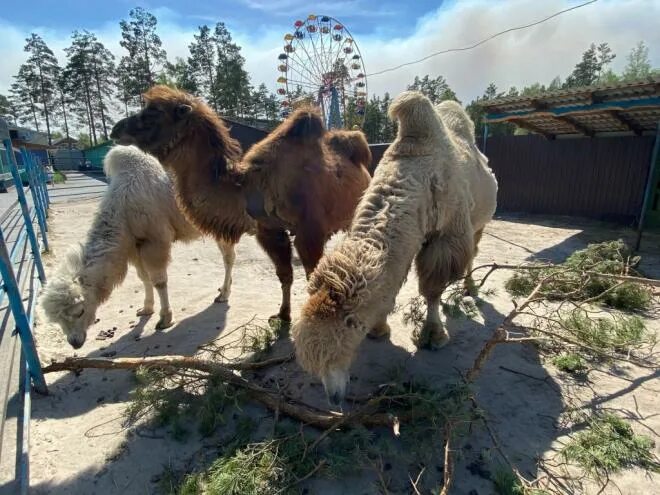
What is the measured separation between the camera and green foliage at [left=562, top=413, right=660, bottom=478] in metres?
2.28

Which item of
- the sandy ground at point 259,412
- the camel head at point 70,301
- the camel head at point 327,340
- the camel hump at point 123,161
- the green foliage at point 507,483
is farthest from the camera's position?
the camel hump at point 123,161

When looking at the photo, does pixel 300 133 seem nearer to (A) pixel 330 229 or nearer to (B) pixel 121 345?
(A) pixel 330 229

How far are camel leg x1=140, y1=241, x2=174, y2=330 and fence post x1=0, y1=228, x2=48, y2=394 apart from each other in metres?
1.40

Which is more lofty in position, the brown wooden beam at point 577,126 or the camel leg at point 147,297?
the brown wooden beam at point 577,126

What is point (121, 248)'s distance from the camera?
389 cm

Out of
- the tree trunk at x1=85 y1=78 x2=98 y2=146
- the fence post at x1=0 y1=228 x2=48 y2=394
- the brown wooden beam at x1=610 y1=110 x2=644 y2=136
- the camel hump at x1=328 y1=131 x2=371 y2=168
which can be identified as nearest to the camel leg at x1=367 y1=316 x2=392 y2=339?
the camel hump at x1=328 y1=131 x2=371 y2=168

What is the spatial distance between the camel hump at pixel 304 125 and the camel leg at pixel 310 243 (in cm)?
96

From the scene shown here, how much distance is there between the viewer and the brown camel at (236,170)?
12.0 feet

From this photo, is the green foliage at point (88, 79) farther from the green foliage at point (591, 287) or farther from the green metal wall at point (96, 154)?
the green foliage at point (591, 287)

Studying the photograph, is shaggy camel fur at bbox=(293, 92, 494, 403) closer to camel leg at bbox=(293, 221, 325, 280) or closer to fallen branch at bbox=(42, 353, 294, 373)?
camel leg at bbox=(293, 221, 325, 280)

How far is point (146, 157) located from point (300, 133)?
8.18ft

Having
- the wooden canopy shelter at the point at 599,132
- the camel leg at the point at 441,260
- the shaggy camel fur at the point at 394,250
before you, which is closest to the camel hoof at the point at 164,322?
the shaggy camel fur at the point at 394,250


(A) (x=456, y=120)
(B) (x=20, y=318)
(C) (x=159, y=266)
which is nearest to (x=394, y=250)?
(B) (x=20, y=318)

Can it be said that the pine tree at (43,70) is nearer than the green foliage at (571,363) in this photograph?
No
